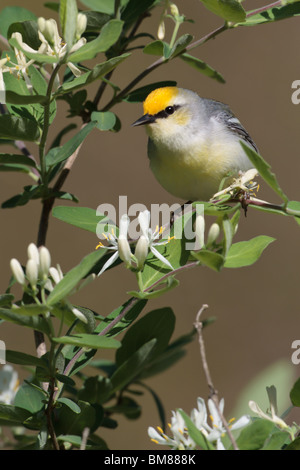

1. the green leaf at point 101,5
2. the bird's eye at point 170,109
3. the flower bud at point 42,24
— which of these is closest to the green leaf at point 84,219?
the flower bud at point 42,24

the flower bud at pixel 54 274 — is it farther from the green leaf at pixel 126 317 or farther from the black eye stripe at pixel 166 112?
the black eye stripe at pixel 166 112

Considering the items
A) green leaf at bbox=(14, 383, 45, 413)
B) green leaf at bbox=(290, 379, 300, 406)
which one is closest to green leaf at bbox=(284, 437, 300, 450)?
green leaf at bbox=(290, 379, 300, 406)

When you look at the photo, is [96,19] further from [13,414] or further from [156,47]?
[13,414]

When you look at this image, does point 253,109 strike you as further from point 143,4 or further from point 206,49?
point 143,4

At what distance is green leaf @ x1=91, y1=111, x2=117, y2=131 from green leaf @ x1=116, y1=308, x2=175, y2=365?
0.48 m

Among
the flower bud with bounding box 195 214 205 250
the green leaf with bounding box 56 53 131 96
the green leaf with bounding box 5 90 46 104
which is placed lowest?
the flower bud with bounding box 195 214 205 250

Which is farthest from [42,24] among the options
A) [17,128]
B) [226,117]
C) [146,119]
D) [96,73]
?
[226,117]

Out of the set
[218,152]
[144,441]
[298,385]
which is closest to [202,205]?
[298,385]

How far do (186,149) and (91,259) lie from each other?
1352 millimetres

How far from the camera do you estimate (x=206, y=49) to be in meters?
5.36

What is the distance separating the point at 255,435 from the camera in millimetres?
1198

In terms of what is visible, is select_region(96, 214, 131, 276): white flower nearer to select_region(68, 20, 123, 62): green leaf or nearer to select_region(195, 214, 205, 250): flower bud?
select_region(195, 214, 205, 250): flower bud

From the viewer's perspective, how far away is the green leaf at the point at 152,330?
1588mm

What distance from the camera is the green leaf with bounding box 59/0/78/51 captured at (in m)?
1.30
